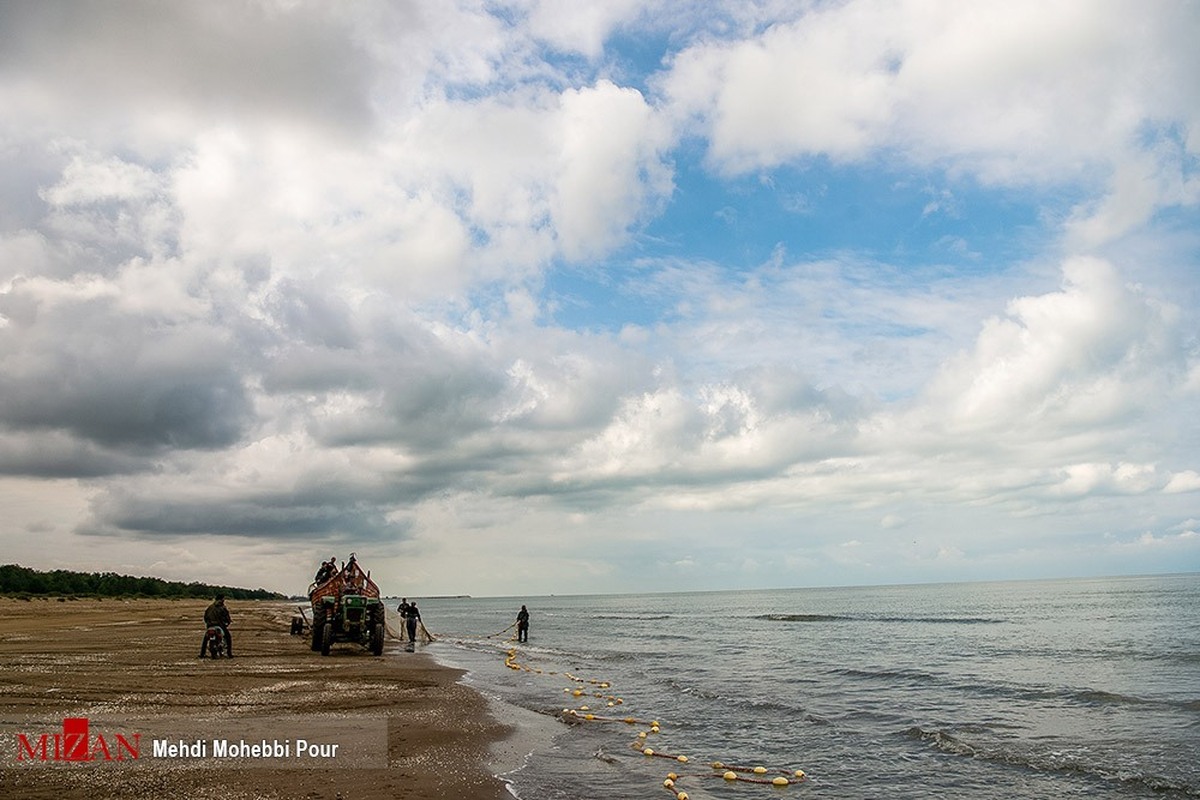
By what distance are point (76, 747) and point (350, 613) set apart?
19.1 m

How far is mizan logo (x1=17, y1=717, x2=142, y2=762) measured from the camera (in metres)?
10.3

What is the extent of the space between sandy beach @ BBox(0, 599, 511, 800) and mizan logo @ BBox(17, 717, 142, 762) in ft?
0.67

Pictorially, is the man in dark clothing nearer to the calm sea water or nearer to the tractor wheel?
the tractor wheel

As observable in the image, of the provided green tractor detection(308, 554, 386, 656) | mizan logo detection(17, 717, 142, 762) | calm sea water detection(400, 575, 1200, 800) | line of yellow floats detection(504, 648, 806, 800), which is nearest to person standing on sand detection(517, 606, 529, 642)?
calm sea water detection(400, 575, 1200, 800)

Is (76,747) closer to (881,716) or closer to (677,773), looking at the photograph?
(677,773)

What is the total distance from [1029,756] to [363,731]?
41.6 feet

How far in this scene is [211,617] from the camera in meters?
25.9

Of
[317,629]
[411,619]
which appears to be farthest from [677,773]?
[411,619]

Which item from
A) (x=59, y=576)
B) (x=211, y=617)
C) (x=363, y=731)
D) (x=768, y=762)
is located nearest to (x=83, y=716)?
(x=363, y=731)

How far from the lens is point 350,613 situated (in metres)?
29.5

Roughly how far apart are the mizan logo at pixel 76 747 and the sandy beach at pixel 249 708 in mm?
203

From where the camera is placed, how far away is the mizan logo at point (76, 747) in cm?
1030

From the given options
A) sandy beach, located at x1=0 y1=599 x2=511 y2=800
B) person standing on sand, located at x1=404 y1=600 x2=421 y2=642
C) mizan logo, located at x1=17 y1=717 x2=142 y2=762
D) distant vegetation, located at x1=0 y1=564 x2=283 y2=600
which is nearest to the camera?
sandy beach, located at x1=0 y1=599 x2=511 y2=800

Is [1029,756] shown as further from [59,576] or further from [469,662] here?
[59,576]
